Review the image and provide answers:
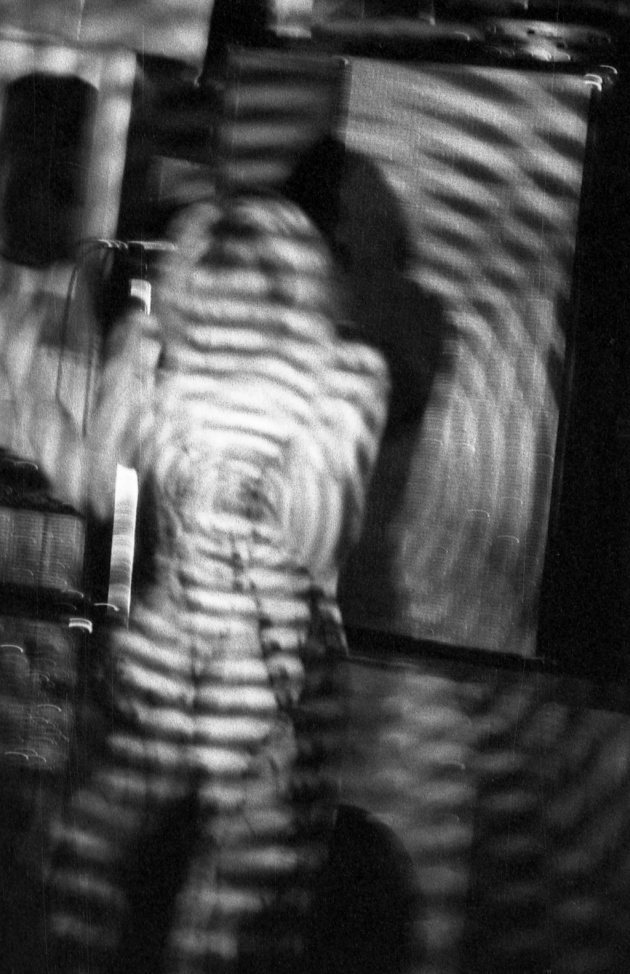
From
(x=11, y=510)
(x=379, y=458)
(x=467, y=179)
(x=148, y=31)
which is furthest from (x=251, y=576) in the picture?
(x=148, y=31)

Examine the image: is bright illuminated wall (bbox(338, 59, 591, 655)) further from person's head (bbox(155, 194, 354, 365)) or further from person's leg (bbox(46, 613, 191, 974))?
person's leg (bbox(46, 613, 191, 974))

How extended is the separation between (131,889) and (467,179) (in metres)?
0.98

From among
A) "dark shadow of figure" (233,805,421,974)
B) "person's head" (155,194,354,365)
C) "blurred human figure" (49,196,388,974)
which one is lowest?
"dark shadow of figure" (233,805,421,974)

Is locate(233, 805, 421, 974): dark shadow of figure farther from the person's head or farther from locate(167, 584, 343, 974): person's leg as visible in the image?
the person's head

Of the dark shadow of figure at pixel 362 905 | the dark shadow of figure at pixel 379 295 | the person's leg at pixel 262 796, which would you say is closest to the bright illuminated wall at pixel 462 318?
the dark shadow of figure at pixel 379 295

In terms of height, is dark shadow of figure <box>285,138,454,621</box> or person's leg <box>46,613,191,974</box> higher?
dark shadow of figure <box>285,138,454,621</box>

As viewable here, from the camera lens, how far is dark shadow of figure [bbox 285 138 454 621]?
1.23m

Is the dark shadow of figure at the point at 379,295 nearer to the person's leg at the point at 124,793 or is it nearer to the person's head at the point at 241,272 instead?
the person's head at the point at 241,272

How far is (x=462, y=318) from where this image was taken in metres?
1.22

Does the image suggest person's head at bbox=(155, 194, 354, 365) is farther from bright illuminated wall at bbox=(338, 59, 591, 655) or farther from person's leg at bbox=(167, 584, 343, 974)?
person's leg at bbox=(167, 584, 343, 974)

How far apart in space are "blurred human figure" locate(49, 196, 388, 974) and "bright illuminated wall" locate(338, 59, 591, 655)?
0.17 feet

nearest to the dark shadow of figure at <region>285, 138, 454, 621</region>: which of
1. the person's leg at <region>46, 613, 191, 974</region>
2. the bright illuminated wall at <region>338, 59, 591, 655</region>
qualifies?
the bright illuminated wall at <region>338, 59, 591, 655</region>

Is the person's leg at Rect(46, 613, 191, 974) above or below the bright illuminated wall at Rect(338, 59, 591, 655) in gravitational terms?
below

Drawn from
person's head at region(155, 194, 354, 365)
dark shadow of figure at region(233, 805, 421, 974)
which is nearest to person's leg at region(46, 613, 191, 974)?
dark shadow of figure at region(233, 805, 421, 974)
